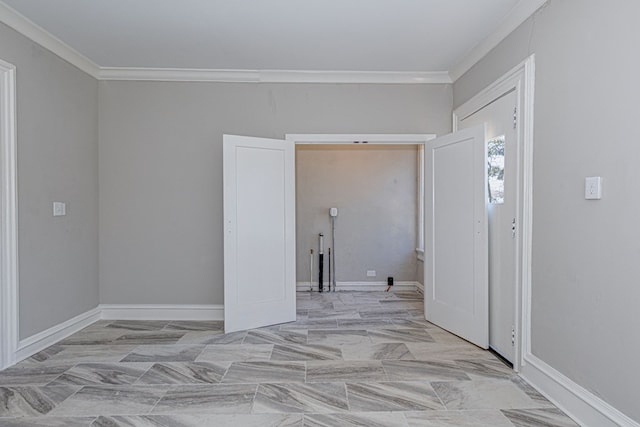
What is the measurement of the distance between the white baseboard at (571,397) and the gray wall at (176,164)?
271 cm

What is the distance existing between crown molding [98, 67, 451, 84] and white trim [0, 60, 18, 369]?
1.23 metres

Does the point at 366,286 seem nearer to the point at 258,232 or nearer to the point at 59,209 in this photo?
the point at 258,232

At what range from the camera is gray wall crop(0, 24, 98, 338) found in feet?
10.1

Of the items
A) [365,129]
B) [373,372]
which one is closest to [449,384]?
[373,372]

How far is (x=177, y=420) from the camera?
2223 mm

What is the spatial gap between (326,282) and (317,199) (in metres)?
1.23

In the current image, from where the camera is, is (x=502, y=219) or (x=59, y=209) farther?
Result: (x=59, y=209)

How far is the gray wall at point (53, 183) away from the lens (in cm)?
309

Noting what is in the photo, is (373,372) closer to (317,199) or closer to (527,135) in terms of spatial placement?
(527,135)

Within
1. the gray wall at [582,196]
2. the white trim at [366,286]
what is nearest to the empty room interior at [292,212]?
the gray wall at [582,196]

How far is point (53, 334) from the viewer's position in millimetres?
3426

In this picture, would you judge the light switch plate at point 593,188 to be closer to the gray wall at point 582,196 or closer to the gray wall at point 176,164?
the gray wall at point 582,196

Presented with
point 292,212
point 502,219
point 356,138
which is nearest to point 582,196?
point 502,219

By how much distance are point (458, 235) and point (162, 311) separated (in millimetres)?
3057
